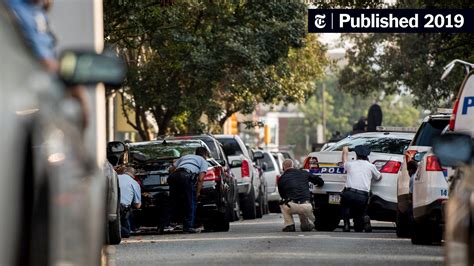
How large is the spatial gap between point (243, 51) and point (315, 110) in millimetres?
122976

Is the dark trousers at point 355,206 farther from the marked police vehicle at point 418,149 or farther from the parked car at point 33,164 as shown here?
the parked car at point 33,164

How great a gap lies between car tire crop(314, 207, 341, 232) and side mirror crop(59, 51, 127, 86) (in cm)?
1907

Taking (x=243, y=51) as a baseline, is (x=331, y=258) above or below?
below

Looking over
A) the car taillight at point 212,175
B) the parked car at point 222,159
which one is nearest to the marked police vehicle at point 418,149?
the car taillight at point 212,175

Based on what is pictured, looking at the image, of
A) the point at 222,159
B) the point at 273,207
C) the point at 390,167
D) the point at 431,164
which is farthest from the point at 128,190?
the point at 273,207

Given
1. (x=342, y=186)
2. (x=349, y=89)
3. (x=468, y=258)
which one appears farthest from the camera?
(x=349, y=89)

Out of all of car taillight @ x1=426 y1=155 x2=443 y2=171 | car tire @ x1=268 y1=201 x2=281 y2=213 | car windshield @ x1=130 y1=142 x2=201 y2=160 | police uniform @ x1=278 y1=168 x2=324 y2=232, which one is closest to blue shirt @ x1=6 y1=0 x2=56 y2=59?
car taillight @ x1=426 y1=155 x2=443 y2=171

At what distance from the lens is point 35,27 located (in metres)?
4.30

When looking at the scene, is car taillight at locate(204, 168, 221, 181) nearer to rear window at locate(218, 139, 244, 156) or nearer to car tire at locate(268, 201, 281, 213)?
rear window at locate(218, 139, 244, 156)

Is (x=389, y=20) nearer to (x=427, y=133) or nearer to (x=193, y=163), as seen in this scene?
(x=193, y=163)

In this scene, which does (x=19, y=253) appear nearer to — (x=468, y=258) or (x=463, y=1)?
(x=468, y=258)

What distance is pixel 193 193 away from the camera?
23000 mm

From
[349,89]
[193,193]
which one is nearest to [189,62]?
[193,193]

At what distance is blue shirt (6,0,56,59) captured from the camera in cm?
420
